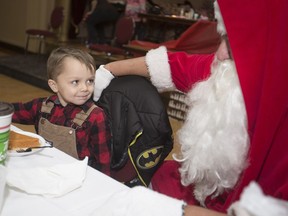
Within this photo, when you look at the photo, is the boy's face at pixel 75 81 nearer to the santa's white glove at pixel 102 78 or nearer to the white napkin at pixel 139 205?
the santa's white glove at pixel 102 78

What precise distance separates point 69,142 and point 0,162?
626mm

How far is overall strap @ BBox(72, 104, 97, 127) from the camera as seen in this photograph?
1.48 meters

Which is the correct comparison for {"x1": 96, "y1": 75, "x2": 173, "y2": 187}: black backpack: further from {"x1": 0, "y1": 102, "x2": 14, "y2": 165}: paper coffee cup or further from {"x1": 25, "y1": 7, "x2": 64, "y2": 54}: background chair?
{"x1": 25, "y1": 7, "x2": 64, "y2": 54}: background chair

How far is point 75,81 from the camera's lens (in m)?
1.48

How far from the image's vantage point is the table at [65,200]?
87 centimetres

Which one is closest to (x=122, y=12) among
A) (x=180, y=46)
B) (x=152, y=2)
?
(x=152, y=2)

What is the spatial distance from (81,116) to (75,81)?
5.7 inches

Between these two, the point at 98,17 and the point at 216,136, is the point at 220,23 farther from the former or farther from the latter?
the point at 98,17

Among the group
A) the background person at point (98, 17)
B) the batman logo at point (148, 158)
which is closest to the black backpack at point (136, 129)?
the batman logo at point (148, 158)

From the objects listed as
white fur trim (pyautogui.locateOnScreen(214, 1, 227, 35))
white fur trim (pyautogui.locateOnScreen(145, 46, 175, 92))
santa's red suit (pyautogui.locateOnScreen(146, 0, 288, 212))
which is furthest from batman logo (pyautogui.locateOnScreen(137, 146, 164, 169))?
white fur trim (pyautogui.locateOnScreen(214, 1, 227, 35))

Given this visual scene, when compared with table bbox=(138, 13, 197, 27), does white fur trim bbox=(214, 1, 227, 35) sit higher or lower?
higher

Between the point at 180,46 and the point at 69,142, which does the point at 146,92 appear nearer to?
the point at 69,142

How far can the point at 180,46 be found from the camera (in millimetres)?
4180

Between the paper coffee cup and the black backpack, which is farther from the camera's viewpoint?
the black backpack
